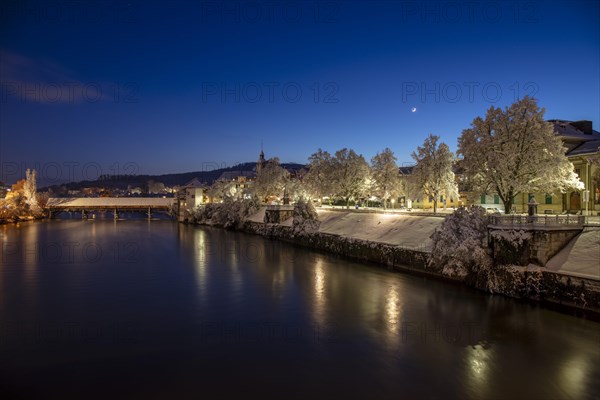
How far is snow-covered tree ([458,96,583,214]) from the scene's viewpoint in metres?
A: 30.4

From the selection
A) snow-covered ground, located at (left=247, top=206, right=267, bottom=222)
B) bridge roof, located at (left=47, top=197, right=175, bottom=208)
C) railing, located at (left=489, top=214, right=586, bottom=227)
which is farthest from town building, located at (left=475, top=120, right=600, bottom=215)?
bridge roof, located at (left=47, top=197, right=175, bottom=208)

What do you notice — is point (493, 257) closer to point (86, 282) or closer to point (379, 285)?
point (379, 285)

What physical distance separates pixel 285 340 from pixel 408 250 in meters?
Result: 18.4

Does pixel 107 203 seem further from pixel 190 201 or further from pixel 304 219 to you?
pixel 304 219

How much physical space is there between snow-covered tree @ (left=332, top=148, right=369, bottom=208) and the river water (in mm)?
32474

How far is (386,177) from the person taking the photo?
62219mm

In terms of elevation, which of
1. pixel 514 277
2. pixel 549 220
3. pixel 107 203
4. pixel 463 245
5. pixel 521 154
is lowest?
pixel 514 277

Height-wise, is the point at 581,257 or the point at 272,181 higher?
the point at 272,181

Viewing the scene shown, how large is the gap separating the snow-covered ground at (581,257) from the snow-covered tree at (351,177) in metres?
41.1

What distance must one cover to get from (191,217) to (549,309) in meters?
91.9

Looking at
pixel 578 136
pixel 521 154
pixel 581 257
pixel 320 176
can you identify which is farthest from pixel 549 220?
pixel 320 176

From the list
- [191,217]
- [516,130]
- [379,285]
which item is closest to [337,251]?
[379,285]

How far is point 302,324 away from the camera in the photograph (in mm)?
21281

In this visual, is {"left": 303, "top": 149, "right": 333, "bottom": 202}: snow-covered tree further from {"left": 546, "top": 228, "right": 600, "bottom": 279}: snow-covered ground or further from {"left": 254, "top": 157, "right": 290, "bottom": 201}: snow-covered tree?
{"left": 546, "top": 228, "right": 600, "bottom": 279}: snow-covered ground
